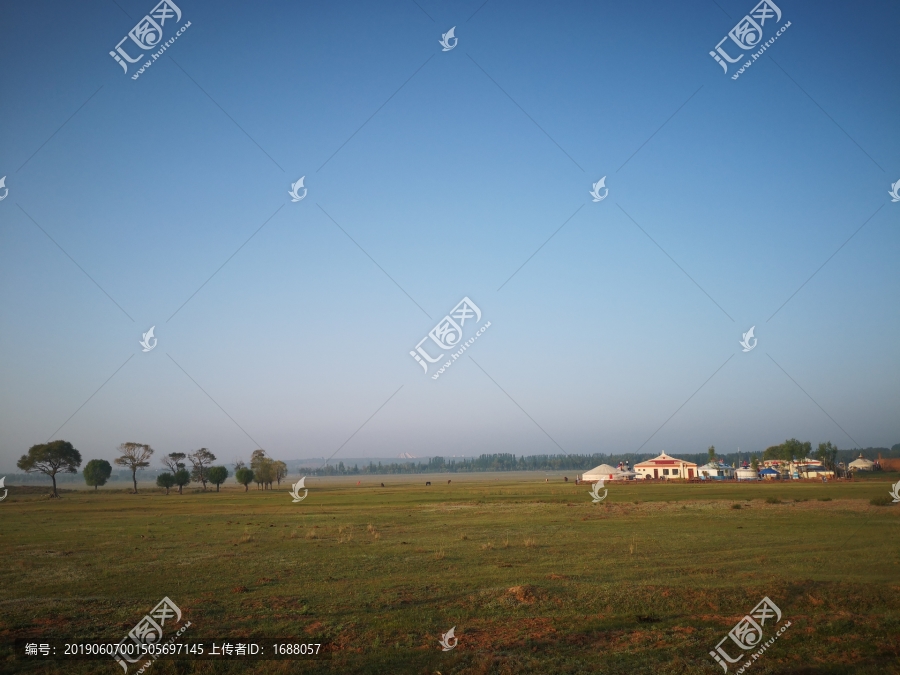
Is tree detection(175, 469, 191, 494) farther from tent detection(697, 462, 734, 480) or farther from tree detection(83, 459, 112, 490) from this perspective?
tent detection(697, 462, 734, 480)

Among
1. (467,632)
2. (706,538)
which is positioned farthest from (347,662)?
(706,538)

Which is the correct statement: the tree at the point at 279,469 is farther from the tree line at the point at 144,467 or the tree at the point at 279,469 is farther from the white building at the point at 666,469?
the white building at the point at 666,469

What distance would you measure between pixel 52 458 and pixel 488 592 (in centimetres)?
10295

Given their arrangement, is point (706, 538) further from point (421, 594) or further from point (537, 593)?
point (421, 594)

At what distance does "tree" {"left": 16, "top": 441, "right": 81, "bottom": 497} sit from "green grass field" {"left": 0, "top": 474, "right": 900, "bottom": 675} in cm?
7397

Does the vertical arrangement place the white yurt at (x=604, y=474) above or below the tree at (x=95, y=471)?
below

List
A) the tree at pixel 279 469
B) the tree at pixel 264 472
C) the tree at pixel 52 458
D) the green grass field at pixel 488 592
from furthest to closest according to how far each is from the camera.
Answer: the tree at pixel 279 469
the tree at pixel 264 472
the tree at pixel 52 458
the green grass field at pixel 488 592

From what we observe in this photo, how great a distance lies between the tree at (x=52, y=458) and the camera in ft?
306

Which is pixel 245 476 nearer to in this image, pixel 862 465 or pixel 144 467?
pixel 144 467

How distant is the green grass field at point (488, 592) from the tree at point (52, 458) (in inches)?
2912

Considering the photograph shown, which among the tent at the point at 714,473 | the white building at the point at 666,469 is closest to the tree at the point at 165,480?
the white building at the point at 666,469

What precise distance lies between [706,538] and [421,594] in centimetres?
1643

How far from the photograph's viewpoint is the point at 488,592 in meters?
16.4

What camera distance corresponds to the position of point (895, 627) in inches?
492
